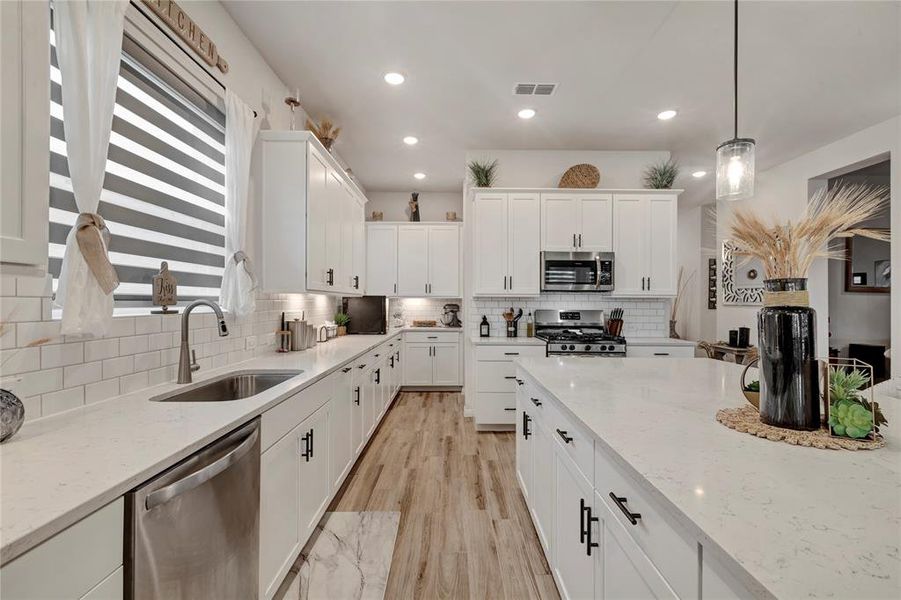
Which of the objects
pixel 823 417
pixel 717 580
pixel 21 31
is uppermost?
pixel 21 31

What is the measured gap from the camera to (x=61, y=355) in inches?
52.6

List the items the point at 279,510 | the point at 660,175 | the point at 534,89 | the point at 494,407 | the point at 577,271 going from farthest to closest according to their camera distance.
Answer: the point at 660,175 → the point at 577,271 → the point at 494,407 → the point at 534,89 → the point at 279,510

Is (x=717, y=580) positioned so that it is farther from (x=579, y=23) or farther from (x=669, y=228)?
(x=669, y=228)

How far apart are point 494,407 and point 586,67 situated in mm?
3051

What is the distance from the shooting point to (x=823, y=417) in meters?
1.12

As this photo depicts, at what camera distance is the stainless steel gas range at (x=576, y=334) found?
387 cm

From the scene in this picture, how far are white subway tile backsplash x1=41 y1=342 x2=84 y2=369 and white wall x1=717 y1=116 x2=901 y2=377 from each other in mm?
3974

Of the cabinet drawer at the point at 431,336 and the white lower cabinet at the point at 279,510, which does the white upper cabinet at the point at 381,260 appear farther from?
the white lower cabinet at the point at 279,510

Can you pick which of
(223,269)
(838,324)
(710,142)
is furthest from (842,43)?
(223,269)

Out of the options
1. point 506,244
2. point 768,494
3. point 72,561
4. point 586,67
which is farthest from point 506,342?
point 72,561

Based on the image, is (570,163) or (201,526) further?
(570,163)

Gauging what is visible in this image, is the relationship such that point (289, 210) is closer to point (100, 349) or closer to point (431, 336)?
point (100, 349)

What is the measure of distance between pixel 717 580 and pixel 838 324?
643cm

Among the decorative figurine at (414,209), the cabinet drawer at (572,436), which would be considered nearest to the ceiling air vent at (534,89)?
the cabinet drawer at (572,436)
